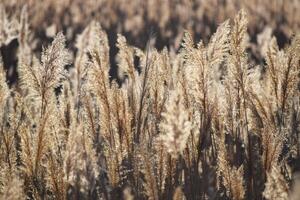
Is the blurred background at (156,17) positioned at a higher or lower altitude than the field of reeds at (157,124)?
higher

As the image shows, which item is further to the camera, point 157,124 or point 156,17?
point 156,17

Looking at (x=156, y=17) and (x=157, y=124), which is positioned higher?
(x=156, y=17)

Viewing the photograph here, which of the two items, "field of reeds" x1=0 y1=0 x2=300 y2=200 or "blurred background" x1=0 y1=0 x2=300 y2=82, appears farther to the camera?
"blurred background" x1=0 y1=0 x2=300 y2=82

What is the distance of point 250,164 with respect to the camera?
2.25 meters

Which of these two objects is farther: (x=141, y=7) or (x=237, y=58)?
(x=141, y=7)

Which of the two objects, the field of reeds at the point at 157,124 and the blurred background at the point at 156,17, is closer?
the field of reeds at the point at 157,124

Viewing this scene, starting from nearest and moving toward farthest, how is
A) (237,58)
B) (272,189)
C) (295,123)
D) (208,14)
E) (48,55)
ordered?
(272,189) → (48,55) → (237,58) → (295,123) → (208,14)

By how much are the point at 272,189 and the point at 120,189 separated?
1052 mm

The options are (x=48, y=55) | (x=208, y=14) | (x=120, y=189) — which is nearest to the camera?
(x=48, y=55)

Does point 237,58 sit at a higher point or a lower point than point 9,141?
higher

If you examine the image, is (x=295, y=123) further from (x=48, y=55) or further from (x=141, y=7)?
(x=141, y=7)

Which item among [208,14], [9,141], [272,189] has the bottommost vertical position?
[272,189]

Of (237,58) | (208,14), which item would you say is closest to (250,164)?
(237,58)

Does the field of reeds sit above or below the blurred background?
below
